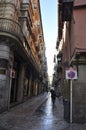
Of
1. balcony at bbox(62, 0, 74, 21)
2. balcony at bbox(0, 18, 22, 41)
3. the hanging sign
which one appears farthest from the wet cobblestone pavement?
balcony at bbox(62, 0, 74, 21)

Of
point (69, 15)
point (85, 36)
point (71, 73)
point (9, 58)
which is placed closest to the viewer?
point (71, 73)

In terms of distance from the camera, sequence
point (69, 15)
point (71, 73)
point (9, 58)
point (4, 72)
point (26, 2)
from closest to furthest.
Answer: point (71, 73) < point (69, 15) < point (4, 72) < point (9, 58) < point (26, 2)

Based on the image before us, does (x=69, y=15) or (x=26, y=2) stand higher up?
(x=26, y=2)

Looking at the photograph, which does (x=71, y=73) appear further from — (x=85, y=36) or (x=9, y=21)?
(x=9, y=21)

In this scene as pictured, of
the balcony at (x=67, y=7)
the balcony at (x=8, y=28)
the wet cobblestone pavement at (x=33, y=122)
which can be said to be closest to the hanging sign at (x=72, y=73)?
the wet cobblestone pavement at (x=33, y=122)

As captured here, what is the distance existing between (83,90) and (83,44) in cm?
255

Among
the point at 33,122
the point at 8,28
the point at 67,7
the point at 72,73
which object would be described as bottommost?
the point at 33,122

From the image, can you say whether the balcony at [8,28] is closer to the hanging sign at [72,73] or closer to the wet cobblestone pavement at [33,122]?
the wet cobblestone pavement at [33,122]

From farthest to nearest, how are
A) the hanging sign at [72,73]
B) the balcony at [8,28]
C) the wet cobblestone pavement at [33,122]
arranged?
the balcony at [8,28] < the hanging sign at [72,73] < the wet cobblestone pavement at [33,122]

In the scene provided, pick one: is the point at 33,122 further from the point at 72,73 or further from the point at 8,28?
the point at 8,28

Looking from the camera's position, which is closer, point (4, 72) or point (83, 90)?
point (83, 90)

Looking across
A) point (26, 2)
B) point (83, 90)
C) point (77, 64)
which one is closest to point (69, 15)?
point (77, 64)

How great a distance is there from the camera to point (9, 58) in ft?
54.2

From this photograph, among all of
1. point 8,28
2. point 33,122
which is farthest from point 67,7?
point 33,122
